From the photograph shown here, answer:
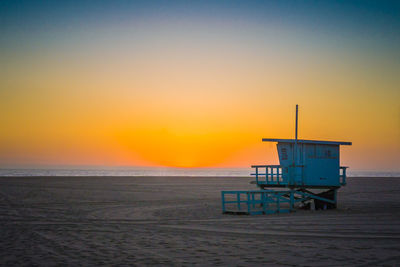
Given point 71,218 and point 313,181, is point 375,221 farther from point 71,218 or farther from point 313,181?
point 71,218

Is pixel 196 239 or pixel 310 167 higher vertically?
pixel 310 167

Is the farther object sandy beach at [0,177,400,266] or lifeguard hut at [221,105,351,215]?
lifeguard hut at [221,105,351,215]

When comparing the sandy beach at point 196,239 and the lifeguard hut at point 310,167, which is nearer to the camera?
the sandy beach at point 196,239

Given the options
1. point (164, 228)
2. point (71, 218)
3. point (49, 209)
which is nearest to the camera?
point (164, 228)

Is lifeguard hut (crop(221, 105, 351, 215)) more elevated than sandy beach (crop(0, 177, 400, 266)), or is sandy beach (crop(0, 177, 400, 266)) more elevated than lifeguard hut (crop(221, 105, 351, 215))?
lifeguard hut (crop(221, 105, 351, 215))

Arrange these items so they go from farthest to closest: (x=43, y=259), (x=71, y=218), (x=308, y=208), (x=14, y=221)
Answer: (x=308, y=208) → (x=71, y=218) → (x=14, y=221) → (x=43, y=259)

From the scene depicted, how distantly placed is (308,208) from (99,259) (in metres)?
15.5

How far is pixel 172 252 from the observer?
34.6 feet

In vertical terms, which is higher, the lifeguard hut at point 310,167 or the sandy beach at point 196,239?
the lifeguard hut at point 310,167

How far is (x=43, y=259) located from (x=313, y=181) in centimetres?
1648

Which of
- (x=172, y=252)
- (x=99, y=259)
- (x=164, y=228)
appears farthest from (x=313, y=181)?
(x=99, y=259)

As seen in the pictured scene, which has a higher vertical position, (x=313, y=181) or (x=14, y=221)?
(x=313, y=181)

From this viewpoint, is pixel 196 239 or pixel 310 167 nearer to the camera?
pixel 196 239

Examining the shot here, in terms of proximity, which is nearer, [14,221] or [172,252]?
[172,252]
